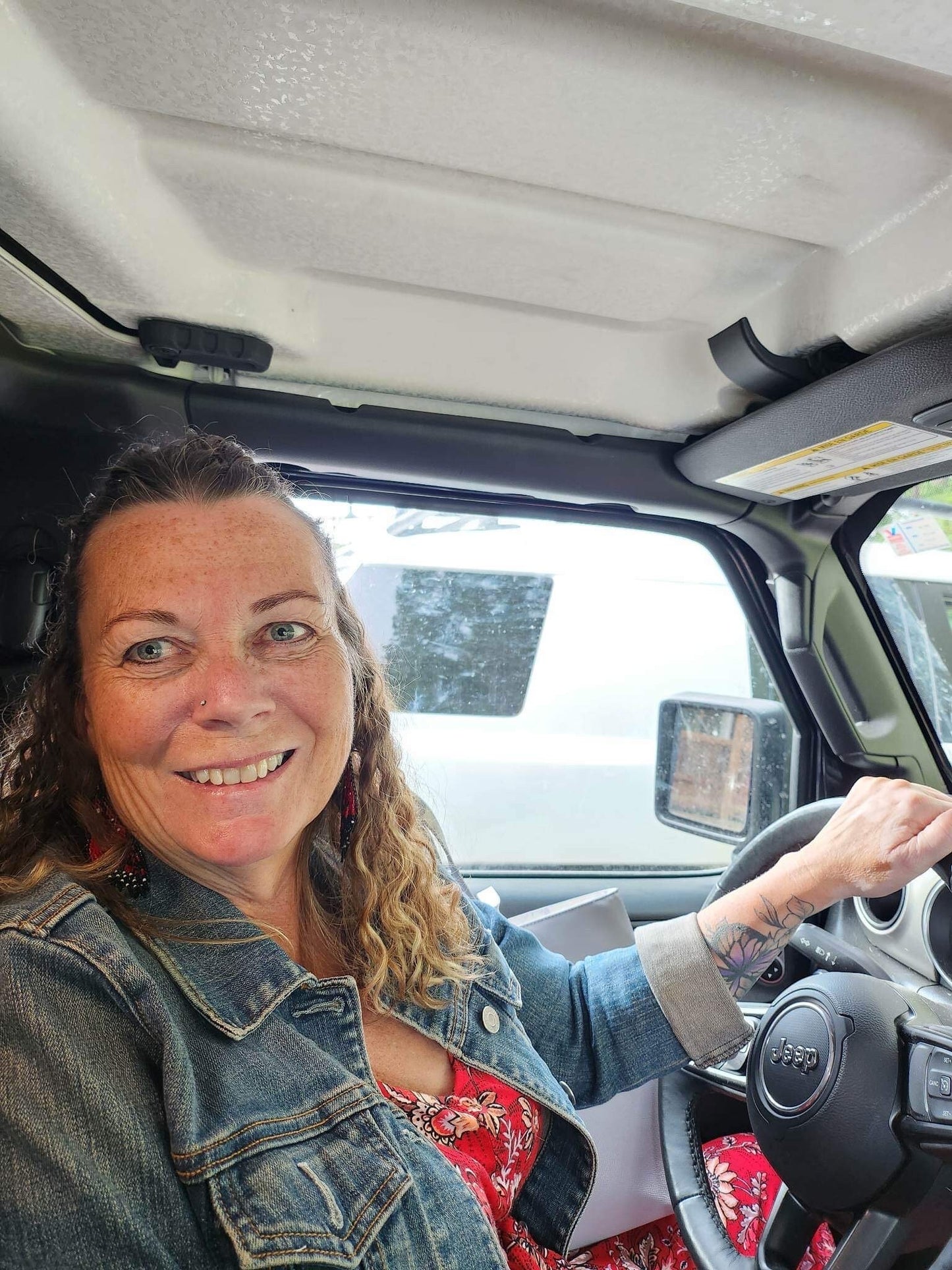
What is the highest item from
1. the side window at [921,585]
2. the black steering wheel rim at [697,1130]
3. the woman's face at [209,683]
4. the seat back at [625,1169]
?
the side window at [921,585]

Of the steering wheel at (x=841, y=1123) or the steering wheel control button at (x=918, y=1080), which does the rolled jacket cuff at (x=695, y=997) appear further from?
the steering wheel control button at (x=918, y=1080)

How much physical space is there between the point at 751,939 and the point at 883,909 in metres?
0.54

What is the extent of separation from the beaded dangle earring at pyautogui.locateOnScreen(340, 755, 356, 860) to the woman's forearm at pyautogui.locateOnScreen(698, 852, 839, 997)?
70 cm

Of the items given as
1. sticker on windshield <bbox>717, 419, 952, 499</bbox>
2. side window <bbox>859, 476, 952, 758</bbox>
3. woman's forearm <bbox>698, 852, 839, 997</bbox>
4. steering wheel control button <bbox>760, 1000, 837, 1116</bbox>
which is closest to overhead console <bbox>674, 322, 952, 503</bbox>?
sticker on windshield <bbox>717, 419, 952, 499</bbox>

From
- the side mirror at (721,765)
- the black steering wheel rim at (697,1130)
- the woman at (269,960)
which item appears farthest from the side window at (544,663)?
the black steering wheel rim at (697,1130)

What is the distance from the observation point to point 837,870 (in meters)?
1.53

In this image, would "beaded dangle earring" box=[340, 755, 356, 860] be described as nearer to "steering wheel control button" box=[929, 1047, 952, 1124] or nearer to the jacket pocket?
the jacket pocket

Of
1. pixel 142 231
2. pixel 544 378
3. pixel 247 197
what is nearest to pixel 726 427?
pixel 544 378

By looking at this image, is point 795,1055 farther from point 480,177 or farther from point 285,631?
point 480,177

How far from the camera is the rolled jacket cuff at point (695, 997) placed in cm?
157

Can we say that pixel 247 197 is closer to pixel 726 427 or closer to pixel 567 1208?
pixel 726 427

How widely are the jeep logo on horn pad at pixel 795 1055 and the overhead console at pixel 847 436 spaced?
108 cm

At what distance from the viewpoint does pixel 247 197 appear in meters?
1.26

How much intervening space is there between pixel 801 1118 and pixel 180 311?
1.68m
